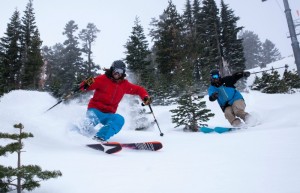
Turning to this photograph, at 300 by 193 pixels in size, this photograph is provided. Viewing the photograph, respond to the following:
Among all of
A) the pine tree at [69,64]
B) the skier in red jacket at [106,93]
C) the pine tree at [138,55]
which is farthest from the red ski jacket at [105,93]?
the pine tree at [69,64]

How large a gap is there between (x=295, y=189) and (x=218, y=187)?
2.05ft

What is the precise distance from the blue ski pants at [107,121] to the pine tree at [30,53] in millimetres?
27759

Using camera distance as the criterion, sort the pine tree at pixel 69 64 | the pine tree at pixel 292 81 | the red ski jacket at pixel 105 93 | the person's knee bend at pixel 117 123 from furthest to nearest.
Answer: the pine tree at pixel 69 64 → the pine tree at pixel 292 81 → the red ski jacket at pixel 105 93 → the person's knee bend at pixel 117 123

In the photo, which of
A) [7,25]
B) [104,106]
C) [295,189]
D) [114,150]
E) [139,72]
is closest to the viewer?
[295,189]

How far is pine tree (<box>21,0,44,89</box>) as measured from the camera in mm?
31703

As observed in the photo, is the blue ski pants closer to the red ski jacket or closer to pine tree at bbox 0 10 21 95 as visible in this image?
the red ski jacket

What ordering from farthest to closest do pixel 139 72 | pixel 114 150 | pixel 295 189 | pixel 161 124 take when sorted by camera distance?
pixel 139 72 < pixel 161 124 < pixel 114 150 < pixel 295 189

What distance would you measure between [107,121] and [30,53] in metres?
30.0

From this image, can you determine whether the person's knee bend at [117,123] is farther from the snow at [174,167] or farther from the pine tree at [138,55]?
the pine tree at [138,55]

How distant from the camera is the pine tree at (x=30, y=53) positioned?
3170 centimetres

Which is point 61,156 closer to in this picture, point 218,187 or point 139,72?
point 218,187

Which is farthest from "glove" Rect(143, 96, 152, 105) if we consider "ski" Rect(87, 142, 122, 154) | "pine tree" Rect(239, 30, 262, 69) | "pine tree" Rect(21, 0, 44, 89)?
"pine tree" Rect(239, 30, 262, 69)

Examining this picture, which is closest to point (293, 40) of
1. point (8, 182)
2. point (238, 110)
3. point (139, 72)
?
point (238, 110)

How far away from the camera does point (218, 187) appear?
244cm
